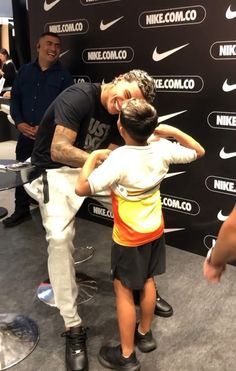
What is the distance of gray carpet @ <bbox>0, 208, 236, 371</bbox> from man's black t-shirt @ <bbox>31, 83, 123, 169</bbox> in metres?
0.83

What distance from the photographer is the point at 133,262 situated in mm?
1646

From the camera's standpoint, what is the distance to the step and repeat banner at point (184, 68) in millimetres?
2359

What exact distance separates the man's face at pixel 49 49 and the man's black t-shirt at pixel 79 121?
3.60 feet

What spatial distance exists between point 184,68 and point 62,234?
133cm

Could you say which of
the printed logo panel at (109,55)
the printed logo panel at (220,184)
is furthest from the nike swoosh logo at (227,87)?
the printed logo panel at (109,55)

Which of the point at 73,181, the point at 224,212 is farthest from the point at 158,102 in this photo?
the point at 73,181

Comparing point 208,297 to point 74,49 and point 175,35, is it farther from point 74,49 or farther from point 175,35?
point 74,49

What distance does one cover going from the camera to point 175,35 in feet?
8.16

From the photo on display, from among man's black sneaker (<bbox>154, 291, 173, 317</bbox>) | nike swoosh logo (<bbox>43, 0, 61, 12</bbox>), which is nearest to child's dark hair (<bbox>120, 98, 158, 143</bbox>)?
man's black sneaker (<bbox>154, 291, 173, 317</bbox>)

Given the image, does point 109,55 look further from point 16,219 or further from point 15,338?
point 15,338

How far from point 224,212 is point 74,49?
1.65 m

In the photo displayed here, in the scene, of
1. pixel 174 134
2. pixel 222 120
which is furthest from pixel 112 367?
pixel 222 120

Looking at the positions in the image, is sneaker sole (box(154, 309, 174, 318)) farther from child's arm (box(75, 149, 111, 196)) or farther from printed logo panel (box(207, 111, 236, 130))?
printed logo panel (box(207, 111, 236, 130))

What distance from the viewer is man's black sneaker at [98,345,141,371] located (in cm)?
175
